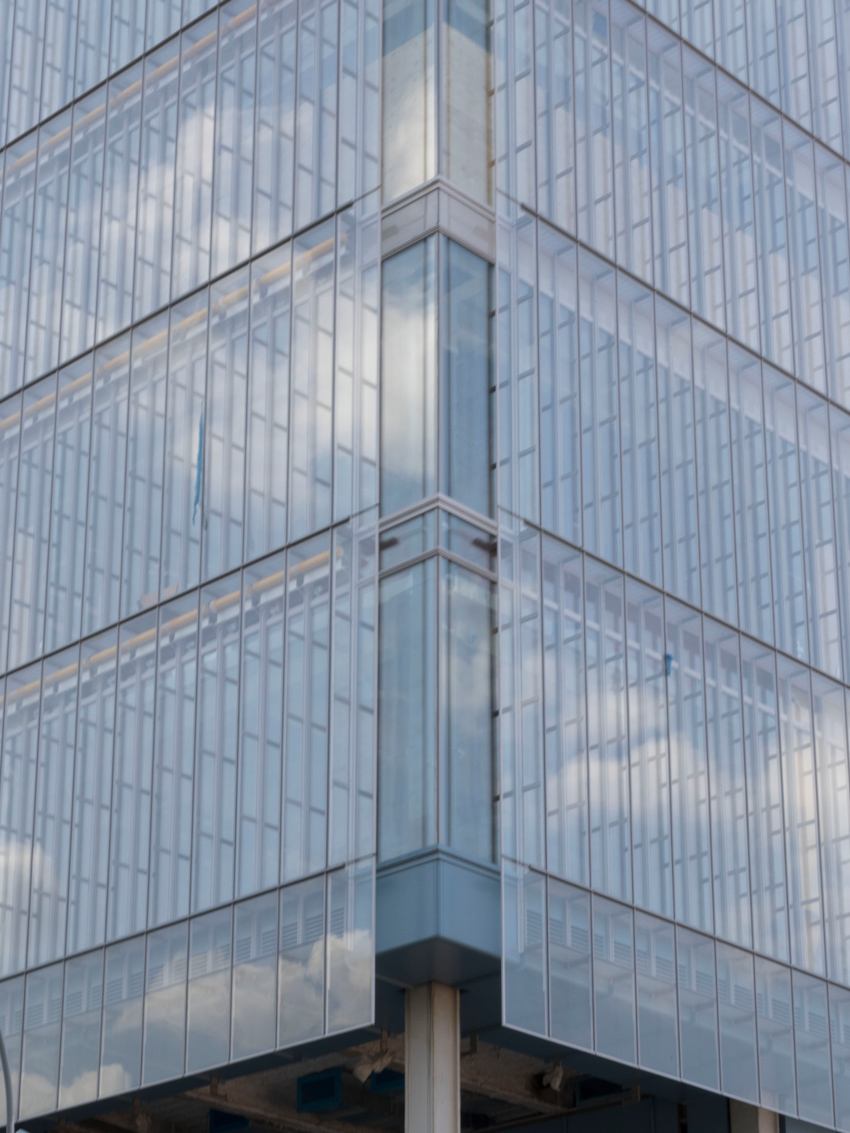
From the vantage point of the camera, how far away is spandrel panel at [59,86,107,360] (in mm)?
32969

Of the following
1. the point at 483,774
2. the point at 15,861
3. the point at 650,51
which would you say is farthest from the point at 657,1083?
the point at 650,51

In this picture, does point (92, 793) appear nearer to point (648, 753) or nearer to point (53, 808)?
point (53, 808)

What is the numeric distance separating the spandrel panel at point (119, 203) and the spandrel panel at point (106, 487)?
24.4 inches

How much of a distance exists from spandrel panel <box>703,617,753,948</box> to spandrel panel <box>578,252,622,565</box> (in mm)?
2301

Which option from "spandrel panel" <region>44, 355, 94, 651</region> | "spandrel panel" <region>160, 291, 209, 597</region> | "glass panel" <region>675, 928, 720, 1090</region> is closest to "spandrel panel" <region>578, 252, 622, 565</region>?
"glass panel" <region>675, 928, 720, 1090</region>

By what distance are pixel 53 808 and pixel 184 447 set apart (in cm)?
561

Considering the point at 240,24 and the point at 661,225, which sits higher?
the point at 240,24

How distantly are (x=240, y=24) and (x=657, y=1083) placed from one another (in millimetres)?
17001

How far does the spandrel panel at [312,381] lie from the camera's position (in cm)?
2788

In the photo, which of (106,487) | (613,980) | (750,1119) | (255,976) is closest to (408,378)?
(106,487)

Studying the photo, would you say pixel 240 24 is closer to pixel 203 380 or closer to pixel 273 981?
pixel 203 380

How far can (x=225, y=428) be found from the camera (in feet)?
97.2

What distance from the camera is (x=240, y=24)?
31.9m

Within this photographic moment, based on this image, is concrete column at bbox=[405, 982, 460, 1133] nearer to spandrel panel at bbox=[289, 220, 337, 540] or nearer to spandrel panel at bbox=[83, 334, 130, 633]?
spandrel panel at bbox=[289, 220, 337, 540]
